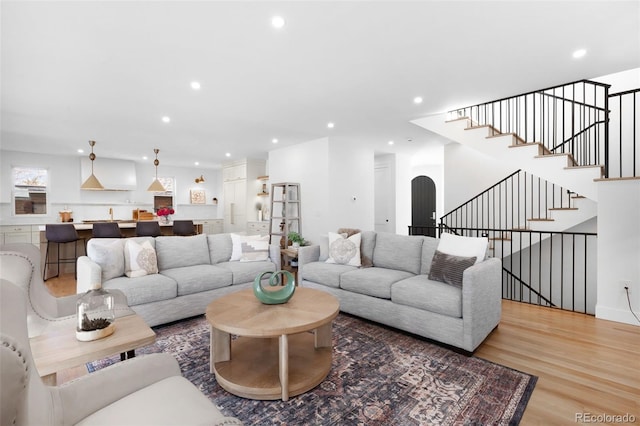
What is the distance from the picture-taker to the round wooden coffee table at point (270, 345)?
1919 millimetres

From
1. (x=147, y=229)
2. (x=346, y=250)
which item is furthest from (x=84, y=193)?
(x=346, y=250)

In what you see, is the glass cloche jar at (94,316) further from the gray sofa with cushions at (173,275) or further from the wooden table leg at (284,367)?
the gray sofa with cushions at (173,275)

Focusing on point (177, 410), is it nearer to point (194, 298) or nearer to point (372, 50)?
point (194, 298)

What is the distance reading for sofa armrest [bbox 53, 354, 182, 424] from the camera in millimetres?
1102

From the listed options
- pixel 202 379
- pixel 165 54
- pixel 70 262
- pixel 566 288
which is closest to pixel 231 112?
pixel 165 54

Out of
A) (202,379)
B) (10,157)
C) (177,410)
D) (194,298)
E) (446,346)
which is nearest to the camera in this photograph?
(177,410)

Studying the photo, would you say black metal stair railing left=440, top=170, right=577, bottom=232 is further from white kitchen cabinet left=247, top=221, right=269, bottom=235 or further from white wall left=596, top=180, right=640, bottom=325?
white kitchen cabinet left=247, top=221, right=269, bottom=235

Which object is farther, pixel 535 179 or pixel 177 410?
pixel 535 179

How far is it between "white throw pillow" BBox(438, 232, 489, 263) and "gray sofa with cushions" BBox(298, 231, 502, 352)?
86 millimetres

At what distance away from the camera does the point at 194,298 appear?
10.9 feet

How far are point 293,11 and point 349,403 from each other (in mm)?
2731

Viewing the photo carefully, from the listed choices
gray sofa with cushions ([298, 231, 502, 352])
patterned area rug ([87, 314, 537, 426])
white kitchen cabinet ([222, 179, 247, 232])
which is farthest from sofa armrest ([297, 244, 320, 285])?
white kitchen cabinet ([222, 179, 247, 232])

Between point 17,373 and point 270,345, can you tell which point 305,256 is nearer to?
point 270,345

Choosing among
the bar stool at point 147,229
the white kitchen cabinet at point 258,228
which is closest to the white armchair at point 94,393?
the bar stool at point 147,229
